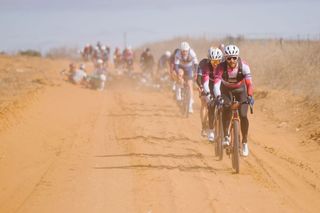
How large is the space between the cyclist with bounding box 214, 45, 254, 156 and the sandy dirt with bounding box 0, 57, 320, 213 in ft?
2.90

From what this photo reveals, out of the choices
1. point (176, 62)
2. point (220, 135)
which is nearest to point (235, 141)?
point (220, 135)

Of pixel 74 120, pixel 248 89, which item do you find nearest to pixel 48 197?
pixel 248 89

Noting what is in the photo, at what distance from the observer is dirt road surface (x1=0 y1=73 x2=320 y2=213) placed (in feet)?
31.7

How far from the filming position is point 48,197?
392 inches

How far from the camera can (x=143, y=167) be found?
12.2 metres

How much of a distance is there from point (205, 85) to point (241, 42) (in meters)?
30.6

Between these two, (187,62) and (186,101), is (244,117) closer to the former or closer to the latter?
(187,62)

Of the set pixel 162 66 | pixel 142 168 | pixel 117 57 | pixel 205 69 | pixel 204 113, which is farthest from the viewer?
pixel 117 57

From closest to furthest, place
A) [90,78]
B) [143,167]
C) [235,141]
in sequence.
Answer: [235,141] → [143,167] → [90,78]

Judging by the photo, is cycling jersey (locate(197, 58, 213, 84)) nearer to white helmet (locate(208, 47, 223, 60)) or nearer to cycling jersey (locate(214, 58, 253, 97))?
white helmet (locate(208, 47, 223, 60))

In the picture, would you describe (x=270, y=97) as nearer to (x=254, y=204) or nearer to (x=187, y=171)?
Result: (x=187, y=171)

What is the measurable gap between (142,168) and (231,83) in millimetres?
2299

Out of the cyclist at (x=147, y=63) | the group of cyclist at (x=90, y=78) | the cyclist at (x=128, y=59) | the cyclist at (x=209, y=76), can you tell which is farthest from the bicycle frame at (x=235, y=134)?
the cyclist at (x=128, y=59)

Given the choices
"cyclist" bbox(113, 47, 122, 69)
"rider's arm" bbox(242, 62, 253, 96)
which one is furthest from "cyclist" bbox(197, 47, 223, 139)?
"cyclist" bbox(113, 47, 122, 69)
